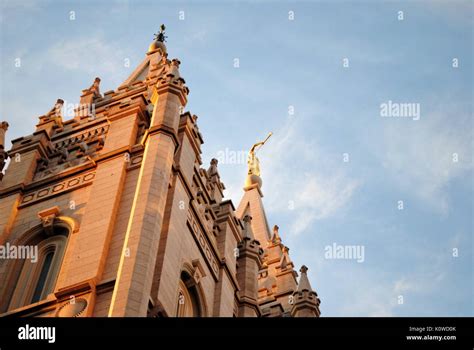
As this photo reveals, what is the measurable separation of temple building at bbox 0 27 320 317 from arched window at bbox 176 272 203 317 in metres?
0.03

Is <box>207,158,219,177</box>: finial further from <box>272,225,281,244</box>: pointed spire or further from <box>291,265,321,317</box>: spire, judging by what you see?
<box>272,225,281,244</box>: pointed spire

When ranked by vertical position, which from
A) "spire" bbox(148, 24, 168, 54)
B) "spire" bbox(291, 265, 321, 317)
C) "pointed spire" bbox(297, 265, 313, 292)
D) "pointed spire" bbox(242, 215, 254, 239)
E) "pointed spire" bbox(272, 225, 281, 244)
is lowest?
"spire" bbox(291, 265, 321, 317)

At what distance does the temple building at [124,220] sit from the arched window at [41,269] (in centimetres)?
3

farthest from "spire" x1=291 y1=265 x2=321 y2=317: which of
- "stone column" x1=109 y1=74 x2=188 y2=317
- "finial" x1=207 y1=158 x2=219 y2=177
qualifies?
"stone column" x1=109 y1=74 x2=188 y2=317

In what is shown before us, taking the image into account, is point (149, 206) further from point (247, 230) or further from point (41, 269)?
point (247, 230)

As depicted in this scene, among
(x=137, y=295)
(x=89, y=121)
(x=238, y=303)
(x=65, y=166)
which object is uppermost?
(x=89, y=121)

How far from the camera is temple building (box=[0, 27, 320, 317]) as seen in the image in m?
22.5

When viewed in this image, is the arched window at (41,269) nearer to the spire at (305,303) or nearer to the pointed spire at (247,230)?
the pointed spire at (247,230)

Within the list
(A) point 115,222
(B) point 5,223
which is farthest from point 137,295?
(B) point 5,223

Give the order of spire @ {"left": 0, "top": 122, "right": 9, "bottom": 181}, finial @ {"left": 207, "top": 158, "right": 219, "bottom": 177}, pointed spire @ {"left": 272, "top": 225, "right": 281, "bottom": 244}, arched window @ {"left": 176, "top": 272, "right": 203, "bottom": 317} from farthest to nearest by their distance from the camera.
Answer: pointed spire @ {"left": 272, "top": 225, "right": 281, "bottom": 244} < finial @ {"left": 207, "top": 158, "right": 219, "bottom": 177} < spire @ {"left": 0, "top": 122, "right": 9, "bottom": 181} < arched window @ {"left": 176, "top": 272, "right": 203, "bottom": 317}
